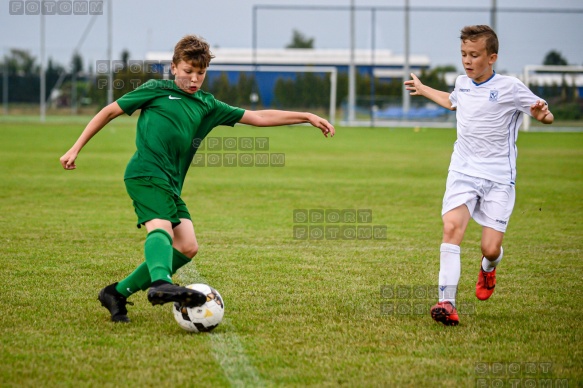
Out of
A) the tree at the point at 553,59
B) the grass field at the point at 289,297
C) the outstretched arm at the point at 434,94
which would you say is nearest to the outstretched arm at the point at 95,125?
A: the grass field at the point at 289,297

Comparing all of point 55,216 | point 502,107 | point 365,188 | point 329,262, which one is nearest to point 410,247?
point 329,262

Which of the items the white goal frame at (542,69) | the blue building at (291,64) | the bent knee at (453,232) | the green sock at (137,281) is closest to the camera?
the green sock at (137,281)

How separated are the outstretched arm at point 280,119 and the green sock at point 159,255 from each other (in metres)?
1.04

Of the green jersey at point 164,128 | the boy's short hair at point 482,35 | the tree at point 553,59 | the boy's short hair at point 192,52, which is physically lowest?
the green jersey at point 164,128

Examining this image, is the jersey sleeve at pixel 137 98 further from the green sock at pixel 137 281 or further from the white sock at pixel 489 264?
the white sock at pixel 489 264

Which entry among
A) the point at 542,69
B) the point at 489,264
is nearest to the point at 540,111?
the point at 489,264

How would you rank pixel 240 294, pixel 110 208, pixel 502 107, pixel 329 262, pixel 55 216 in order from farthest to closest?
pixel 110 208 < pixel 55 216 < pixel 329 262 < pixel 240 294 < pixel 502 107

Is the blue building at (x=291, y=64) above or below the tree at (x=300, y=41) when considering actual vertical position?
below

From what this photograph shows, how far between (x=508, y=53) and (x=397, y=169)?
2043cm

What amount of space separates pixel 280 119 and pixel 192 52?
89 centimetres

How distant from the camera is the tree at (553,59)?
116 feet

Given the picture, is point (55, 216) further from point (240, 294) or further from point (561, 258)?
point (561, 258)

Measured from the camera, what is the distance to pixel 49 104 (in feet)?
153

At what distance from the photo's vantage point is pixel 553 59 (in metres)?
35.6
